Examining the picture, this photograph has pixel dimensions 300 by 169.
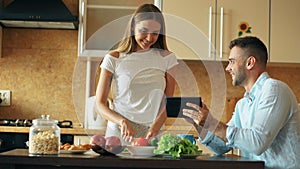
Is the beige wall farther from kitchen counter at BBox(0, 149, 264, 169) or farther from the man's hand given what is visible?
kitchen counter at BBox(0, 149, 264, 169)

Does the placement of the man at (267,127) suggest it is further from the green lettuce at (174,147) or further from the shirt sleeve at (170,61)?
the shirt sleeve at (170,61)

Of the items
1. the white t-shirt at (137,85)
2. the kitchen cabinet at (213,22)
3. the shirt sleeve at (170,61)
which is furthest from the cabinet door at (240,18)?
the white t-shirt at (137,85)

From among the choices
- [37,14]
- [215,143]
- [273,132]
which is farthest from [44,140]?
[37,14]

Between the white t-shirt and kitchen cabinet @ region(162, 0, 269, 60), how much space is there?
1.29 metres

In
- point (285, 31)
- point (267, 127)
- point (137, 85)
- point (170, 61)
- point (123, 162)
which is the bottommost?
point (123, 162)

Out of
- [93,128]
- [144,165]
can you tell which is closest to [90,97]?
[93,128]

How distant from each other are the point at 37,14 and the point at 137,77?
1.55 metres

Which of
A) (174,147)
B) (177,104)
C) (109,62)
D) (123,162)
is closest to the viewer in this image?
(123,162)

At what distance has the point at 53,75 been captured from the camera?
396 cm

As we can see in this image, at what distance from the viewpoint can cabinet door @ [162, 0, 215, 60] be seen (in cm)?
365

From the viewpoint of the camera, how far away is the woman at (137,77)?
230cm

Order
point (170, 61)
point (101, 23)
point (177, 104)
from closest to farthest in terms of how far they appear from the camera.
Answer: point (177, 104)
point (170, 61)
point (101, 23)

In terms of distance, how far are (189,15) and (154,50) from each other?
138 centimetres

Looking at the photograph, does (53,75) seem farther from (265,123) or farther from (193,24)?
(265,123)
